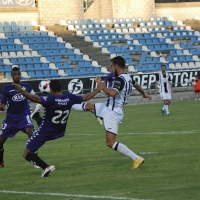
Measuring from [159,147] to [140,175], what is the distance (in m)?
4.36

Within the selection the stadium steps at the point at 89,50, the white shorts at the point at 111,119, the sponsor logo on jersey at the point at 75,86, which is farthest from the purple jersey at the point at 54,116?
the stadium steps at the point at 89,50

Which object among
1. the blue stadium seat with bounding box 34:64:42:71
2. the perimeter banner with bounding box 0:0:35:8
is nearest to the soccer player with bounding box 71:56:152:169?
the blue stadium seat with bounding box 34:64:42:71

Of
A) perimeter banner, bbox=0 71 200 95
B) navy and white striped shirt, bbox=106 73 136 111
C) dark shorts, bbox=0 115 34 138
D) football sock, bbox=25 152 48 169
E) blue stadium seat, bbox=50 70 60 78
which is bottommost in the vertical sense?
perimeter banner, bbox=0 71 200 95

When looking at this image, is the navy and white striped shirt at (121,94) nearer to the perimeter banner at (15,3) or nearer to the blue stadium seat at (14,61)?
the blue stadium seat at (14,61)

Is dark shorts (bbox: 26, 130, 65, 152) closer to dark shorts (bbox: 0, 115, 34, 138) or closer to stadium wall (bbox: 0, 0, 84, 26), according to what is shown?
dark shorts (bbox: 0, 115, 34, 138)

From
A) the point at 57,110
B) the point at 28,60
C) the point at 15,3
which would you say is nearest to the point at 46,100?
the point at 57,110

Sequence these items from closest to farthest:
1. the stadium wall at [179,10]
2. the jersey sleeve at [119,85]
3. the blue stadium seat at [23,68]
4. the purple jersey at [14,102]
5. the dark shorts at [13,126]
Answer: the jersey sleeve at [119,85], the dark shorts at [13,126], the purple jersey at [14,102], the blue stadium seat at [23,68], the stadium wall at [179,10]

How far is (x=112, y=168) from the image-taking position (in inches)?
480

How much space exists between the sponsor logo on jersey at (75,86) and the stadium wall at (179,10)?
17346 mm

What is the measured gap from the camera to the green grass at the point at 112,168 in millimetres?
9633

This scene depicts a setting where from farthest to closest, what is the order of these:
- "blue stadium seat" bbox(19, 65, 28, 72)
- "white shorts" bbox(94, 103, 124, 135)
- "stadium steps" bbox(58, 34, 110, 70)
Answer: "stadium steps" bbox(58, 34, 110, 70), "blue stadium seat" bbox(19, 65, 28, 72), "white shorts" bbox(94, 103, 124, 135)

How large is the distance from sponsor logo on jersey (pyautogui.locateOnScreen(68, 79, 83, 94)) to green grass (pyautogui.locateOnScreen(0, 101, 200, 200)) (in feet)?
51.0

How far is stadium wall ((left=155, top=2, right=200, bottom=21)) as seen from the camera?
52300 millimetres

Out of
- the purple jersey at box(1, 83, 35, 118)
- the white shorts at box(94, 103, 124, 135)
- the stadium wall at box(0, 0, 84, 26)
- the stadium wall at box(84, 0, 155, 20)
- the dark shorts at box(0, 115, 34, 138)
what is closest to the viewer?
the white shorts at box(94, 103, 124, 135)
